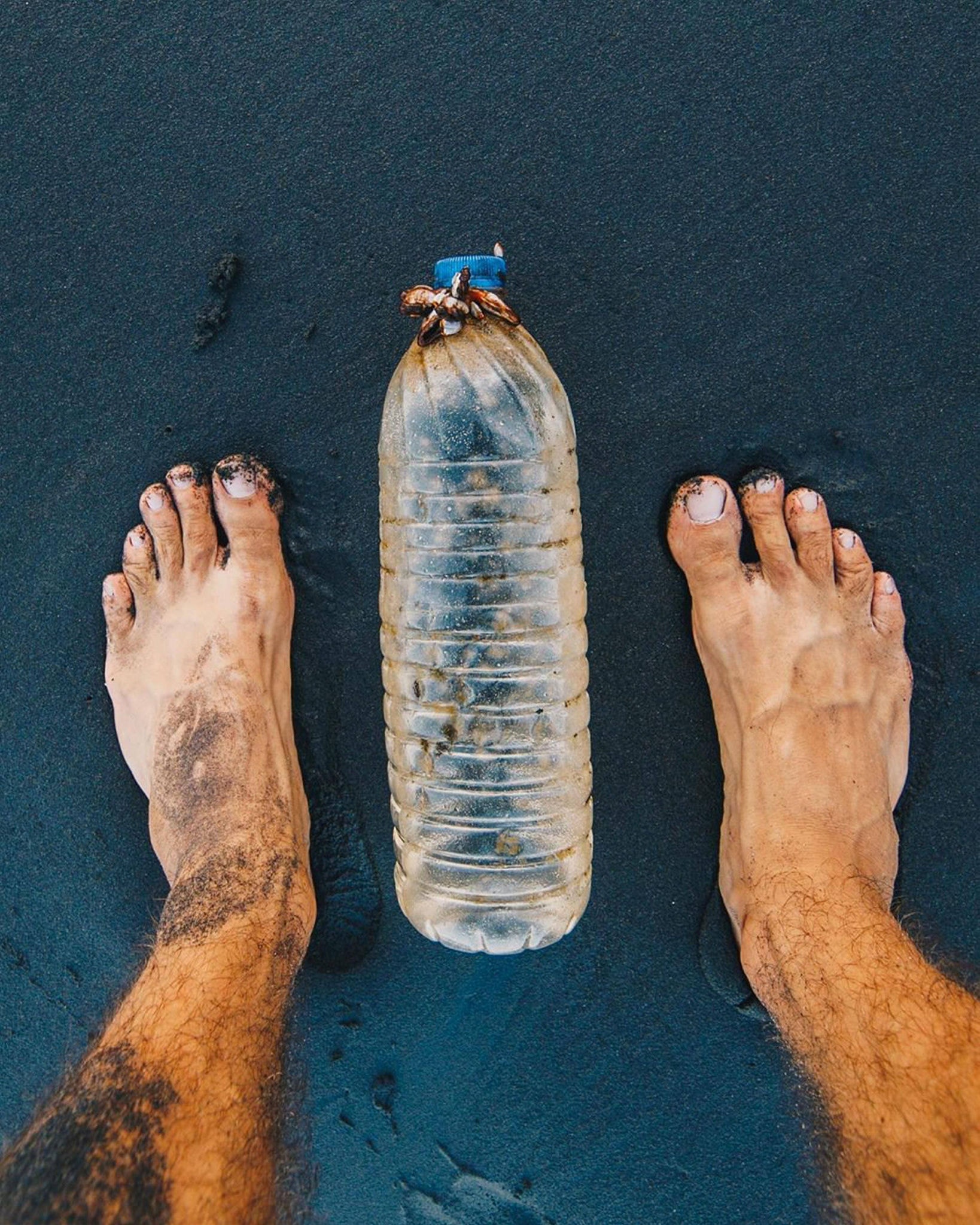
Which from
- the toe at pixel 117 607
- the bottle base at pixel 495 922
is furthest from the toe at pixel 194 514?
the bottle base at pixel 495 922

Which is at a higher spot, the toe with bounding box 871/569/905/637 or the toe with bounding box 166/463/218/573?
the toe with bounding box 166/463/218/573

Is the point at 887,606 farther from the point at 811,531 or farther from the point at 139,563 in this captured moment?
the point at 139,563

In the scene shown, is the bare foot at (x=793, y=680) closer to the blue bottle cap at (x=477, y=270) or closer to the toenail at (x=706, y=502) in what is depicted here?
the toenail at (x=706, y=502)

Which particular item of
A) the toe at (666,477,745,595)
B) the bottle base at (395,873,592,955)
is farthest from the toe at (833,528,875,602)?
the bottle base at (395,873,592,955)

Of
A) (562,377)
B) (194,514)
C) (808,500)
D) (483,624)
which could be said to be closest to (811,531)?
(808,500)

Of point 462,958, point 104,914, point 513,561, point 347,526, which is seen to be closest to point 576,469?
point 513,561

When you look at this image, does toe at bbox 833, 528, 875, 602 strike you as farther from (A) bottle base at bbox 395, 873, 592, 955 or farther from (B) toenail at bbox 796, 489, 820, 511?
(A) bottle base at bbox 395, 873, 592, 955
